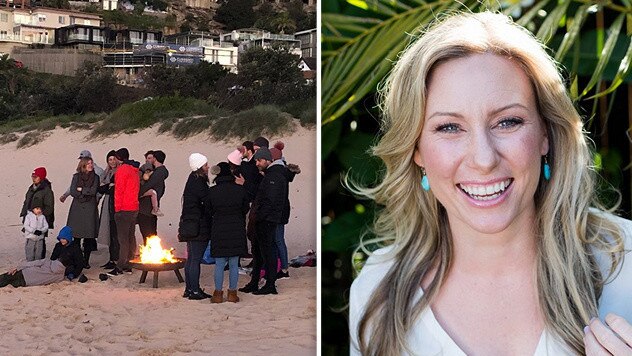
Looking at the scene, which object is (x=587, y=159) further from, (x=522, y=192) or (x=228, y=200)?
(x=228, y=200)

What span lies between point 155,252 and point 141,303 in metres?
0.40

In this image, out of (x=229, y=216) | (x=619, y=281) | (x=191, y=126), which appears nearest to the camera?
(x=619, y=281)

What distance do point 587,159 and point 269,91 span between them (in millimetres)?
2906

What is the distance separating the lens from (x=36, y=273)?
5484 millimetres

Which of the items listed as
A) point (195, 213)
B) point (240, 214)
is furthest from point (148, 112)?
point (240, 214)

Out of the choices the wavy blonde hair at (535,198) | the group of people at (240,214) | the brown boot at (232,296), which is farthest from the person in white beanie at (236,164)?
the wavy blonde hair at (535,198)

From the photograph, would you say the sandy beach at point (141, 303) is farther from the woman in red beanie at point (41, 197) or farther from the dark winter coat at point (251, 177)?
the dark winter coat at point (251, 177)

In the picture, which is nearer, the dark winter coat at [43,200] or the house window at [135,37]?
the house window at [135,37]

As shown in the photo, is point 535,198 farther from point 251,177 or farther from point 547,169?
point 251,177

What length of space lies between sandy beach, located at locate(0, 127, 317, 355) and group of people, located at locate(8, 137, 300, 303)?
57mm

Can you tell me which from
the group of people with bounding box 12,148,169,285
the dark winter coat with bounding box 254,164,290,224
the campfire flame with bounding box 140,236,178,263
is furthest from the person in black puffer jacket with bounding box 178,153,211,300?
the dark winter coat with bounding box 254,164,290,224

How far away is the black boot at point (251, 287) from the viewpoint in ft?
16.7

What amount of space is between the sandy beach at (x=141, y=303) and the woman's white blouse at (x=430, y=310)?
1892 millimetres

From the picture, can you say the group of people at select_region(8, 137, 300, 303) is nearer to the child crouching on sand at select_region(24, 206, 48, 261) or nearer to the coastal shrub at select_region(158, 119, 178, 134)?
the child crouching on sand at select_region(24, 206, 48, 261)
